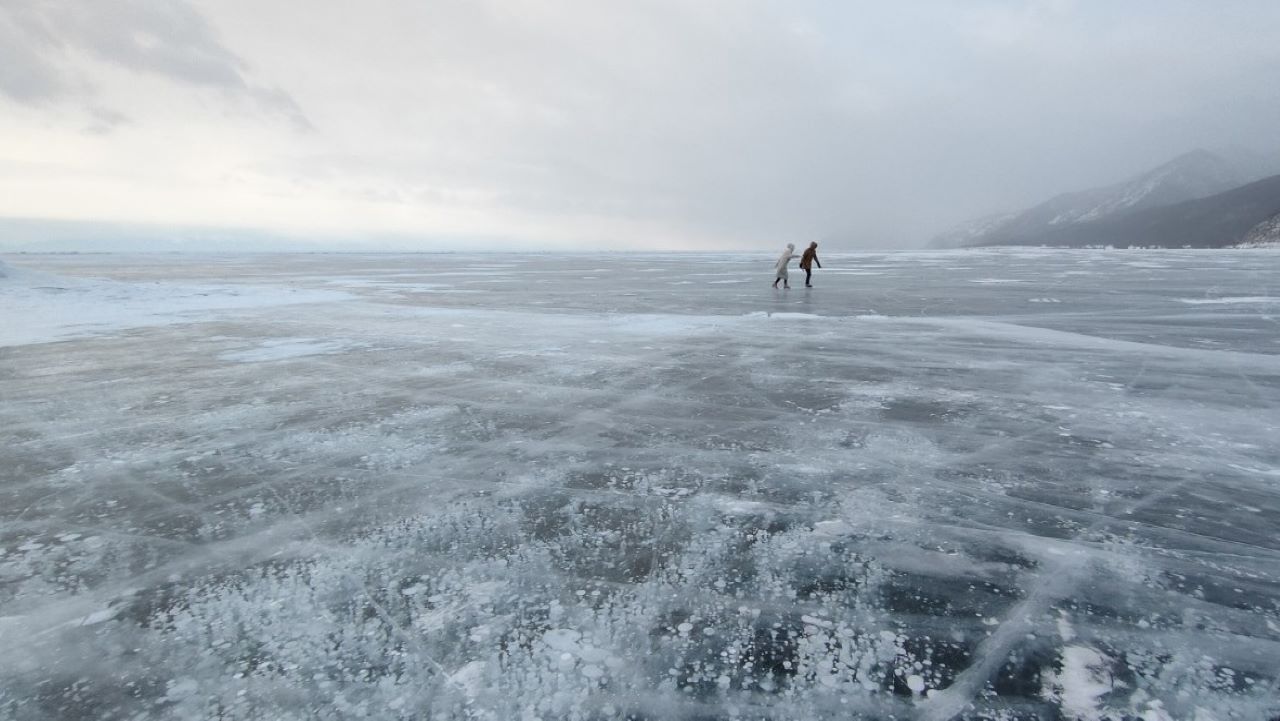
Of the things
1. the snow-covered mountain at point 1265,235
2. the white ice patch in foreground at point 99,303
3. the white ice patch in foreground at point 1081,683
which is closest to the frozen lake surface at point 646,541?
the white ice patch in foreground at point 1081,683

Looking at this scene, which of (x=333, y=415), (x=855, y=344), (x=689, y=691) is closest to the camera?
(x=689, y=691)

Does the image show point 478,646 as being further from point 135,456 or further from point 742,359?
point 742,359

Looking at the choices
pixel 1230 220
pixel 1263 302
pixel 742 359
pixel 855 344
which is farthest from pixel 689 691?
pixel 1230 220

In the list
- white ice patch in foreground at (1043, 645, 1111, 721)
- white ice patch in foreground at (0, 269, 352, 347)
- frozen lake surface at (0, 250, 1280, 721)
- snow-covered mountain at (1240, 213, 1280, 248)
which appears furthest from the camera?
snow-covered mountain at (1240, 213, 1280, 248)

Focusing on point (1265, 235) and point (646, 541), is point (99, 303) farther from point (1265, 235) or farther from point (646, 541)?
point (1265, 235)

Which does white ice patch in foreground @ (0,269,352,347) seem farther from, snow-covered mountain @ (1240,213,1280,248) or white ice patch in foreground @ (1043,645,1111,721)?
snow-covered mountain @ (1240,213,1280,248)

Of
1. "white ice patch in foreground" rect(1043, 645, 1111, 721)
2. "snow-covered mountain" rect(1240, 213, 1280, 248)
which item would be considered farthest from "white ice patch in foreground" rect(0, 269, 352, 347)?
"snow-covered mountain" rect(1240, 213, 1280, 248)

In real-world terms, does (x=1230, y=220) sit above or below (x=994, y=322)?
→ above

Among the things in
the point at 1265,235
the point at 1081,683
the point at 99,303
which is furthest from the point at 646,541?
the point at 1265,235

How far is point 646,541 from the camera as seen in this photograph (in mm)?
2955

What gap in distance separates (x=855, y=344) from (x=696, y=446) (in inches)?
195

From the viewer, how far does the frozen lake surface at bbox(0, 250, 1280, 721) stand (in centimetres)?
204

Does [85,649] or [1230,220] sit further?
[1230,220]

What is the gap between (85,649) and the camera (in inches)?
88.7
